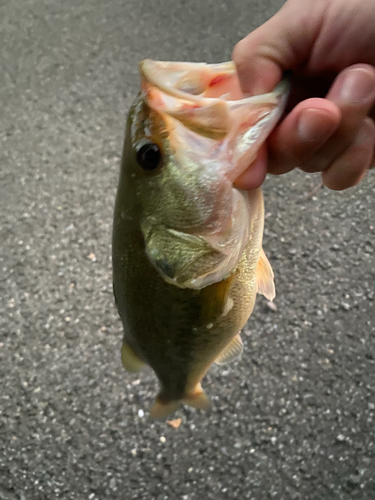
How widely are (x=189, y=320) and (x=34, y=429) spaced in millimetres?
918

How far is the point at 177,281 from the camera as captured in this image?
683mm

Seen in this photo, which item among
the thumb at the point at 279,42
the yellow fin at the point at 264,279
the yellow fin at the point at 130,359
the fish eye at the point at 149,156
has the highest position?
the thumb at the point at 279,42

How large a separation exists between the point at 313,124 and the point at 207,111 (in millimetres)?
168

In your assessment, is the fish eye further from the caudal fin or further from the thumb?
→ the caudal fin

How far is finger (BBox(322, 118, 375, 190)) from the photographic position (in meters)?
0.74

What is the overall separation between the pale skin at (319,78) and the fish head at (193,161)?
47mm

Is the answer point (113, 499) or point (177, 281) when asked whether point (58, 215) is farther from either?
point (177, 281)

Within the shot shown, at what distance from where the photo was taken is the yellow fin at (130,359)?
36.4 inches

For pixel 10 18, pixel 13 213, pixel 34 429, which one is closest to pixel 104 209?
pixel 13 213

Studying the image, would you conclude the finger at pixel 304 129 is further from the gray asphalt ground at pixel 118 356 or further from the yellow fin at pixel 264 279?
the gray asphalt ground at pixel 118 356

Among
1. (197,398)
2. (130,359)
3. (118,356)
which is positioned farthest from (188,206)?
(118,356)

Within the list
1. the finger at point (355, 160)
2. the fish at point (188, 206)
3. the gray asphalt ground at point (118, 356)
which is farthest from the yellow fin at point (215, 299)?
the gray asphalt ground at point (118, 356)

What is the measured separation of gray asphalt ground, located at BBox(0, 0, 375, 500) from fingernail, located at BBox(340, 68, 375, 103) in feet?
3.17

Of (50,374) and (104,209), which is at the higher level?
(104,209)
